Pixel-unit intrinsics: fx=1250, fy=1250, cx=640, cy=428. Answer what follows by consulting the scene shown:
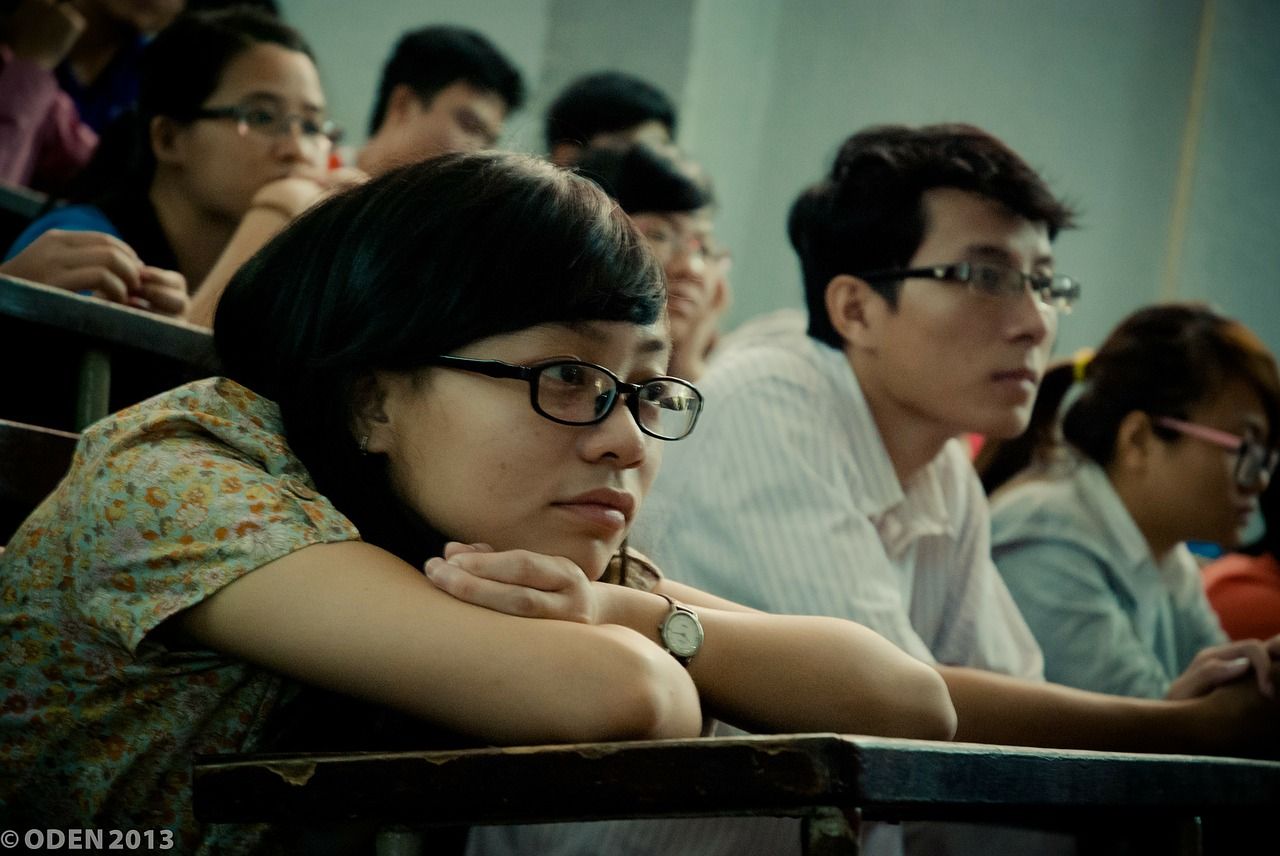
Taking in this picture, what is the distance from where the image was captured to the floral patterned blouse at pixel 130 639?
3.21 feet

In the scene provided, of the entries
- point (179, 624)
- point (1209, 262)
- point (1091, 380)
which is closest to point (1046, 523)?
point (1091, 380)

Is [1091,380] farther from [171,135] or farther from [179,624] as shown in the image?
[179,624]

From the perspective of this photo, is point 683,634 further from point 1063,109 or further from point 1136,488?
point 1063,109

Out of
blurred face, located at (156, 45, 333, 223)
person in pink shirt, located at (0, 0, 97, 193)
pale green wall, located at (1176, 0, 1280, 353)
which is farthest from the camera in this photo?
pale green wall, located at (1176, 0, 1280, 353)

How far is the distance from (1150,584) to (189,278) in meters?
1.94

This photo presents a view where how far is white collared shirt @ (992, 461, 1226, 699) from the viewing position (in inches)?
86.5

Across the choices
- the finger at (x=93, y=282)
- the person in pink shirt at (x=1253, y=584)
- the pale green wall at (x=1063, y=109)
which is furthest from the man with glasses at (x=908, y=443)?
the pale green wall at (x=1063, y=109)

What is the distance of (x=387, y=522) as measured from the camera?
1.15m

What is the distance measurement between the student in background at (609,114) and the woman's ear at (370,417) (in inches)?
76.3

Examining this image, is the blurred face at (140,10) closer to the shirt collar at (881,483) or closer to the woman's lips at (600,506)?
the shirt collar at (881,483)

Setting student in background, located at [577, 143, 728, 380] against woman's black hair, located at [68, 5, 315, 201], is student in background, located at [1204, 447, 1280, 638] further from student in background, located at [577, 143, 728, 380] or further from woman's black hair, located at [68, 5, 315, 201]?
woman's black hair, located at [68, 5, 315, 201]

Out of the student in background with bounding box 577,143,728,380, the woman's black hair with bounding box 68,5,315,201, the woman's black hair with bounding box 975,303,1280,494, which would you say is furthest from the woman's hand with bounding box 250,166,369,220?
the woman's black hair with bounding box 975,303,1280,494

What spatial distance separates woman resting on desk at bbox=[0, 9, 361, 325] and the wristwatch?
137 centimetres

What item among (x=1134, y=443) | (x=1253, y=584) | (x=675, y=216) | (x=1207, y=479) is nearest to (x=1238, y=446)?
(x=1207, y=479)
